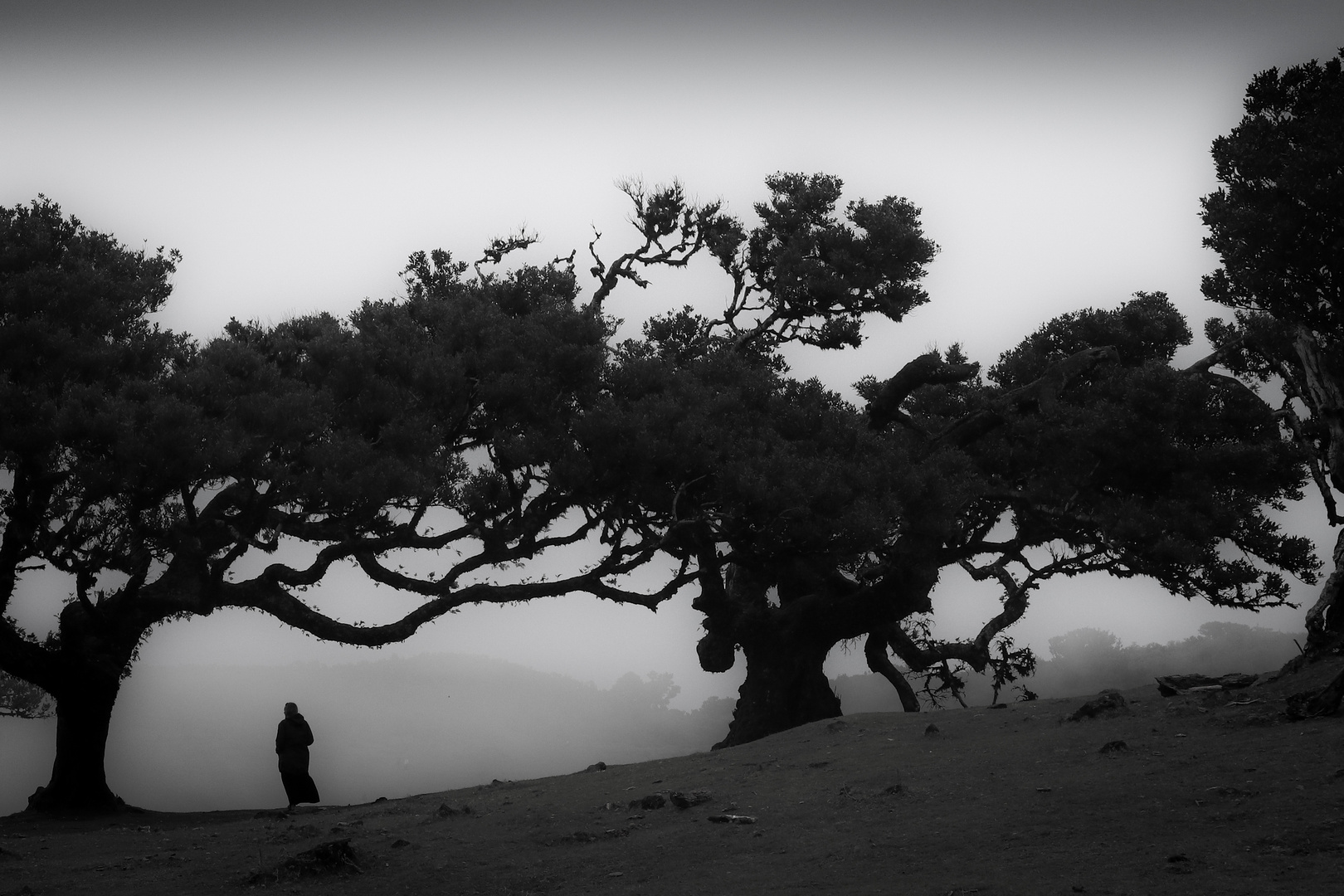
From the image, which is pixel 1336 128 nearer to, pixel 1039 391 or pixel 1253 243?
pixel 1253 243

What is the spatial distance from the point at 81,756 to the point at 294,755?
16.0 ft

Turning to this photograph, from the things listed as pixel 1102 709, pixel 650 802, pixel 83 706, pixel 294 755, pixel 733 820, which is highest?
pixel 83 706

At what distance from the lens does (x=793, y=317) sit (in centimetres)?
2772

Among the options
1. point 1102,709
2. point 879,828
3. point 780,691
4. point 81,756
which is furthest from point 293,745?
point 1102,709

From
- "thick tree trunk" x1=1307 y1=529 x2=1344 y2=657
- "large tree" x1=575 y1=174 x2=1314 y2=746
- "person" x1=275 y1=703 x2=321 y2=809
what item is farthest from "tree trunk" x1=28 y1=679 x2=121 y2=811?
"thick tree trunk" x1=1307 y1=529 x2=1344 y2=657

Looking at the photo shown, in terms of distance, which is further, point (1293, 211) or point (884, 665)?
point (884, 665)

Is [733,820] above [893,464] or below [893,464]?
below

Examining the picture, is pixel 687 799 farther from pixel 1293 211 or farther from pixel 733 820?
pixel 1293 211

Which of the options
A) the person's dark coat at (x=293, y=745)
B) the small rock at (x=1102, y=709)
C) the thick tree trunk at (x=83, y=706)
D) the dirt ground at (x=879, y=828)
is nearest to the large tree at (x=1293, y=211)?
the small rock at (x=1102, y=709)

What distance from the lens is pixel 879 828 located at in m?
11.6

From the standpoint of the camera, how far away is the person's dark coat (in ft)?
59.3

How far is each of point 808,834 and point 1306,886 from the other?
5.05 metres

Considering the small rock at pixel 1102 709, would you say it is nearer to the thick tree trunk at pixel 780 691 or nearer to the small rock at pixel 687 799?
the small rock at pixel 687 799

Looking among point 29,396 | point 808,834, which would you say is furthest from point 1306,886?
point 29,396
